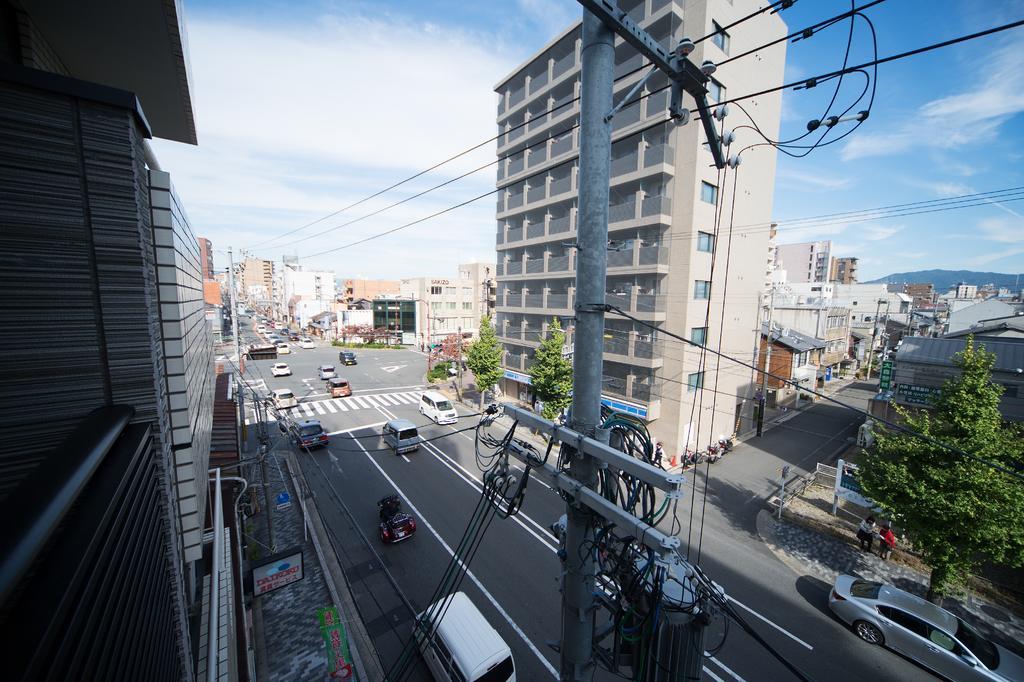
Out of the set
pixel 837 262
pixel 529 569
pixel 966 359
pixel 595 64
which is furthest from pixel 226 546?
pixel 837 262

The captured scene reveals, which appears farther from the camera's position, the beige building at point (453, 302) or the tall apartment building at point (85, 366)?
the beige building at point (453, 302)

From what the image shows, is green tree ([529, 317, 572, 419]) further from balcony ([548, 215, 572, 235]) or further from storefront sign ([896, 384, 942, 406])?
storefront sign ([896, 384, 942, 406])

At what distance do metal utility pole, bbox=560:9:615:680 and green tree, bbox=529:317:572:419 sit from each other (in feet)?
55.4

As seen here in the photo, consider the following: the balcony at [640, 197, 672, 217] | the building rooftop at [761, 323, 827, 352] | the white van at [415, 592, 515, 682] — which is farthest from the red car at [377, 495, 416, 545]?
Answer: the building rooftop at [761, 323, 827, 352]

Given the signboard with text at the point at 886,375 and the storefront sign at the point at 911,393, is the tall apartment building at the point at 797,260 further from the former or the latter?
the storefront sign at the point at 911,393

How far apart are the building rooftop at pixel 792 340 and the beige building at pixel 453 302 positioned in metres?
34.9

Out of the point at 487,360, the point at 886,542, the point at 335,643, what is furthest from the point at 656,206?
the point at 335,643

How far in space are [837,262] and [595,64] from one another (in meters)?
121

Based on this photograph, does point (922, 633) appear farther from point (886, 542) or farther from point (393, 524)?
point (393, 524)

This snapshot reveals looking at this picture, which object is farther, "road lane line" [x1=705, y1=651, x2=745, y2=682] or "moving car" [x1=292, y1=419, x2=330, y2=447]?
"moving car" [x1=292, y1=419, x2=330, y2=447]

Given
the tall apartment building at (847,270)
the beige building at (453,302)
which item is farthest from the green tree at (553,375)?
the tall apartment building at (847,270)

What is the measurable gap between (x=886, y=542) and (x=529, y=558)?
→ 11.3m

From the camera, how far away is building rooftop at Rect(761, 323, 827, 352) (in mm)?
27206

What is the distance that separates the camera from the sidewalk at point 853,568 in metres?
10.3
